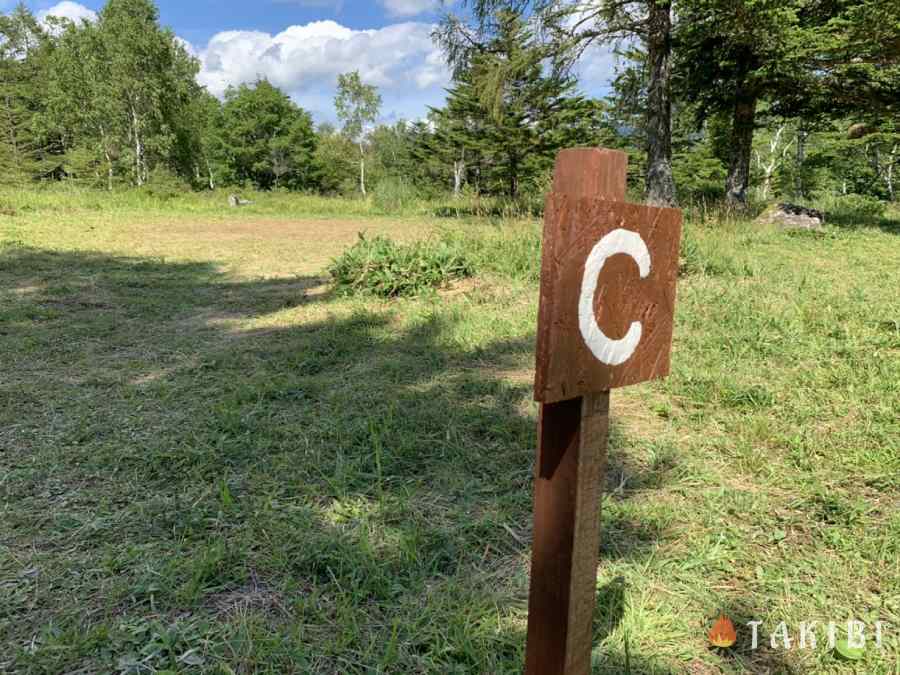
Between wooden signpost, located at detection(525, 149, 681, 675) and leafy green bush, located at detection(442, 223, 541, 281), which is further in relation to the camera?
leafy green bush, located at detection(442, 223, 541, 281)

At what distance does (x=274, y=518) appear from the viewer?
187 centimetres

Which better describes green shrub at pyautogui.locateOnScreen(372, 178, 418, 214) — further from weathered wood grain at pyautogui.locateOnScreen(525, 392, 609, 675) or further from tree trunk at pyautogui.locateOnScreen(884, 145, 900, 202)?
tree trunk at pyautogui.locateOnScreen(884, 145, 900, 202)

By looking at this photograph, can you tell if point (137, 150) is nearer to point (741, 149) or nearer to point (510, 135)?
point (510, 135)

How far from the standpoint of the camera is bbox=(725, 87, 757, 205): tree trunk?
9.77 metres

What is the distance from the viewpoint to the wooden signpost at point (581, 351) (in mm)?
792

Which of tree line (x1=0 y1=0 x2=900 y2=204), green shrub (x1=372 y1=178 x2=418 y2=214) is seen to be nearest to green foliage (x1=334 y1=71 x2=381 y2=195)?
tree line (x1=0 y1=0 x2=900 y2=204)

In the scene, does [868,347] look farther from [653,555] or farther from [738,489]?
[653,555]

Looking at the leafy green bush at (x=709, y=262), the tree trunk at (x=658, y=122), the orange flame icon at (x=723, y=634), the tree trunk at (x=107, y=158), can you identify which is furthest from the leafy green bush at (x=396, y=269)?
the tree trunk at (x=107, y=158)

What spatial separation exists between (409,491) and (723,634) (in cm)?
109

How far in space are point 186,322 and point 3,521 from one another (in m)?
2.84

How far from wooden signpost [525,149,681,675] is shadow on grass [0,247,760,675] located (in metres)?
0.49

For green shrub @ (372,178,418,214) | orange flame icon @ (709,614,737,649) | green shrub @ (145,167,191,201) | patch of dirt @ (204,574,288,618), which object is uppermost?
green shrub @ (145,167,191,201)

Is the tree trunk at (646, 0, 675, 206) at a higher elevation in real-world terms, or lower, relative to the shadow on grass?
higher

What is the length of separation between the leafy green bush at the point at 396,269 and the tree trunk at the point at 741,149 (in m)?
6.98
